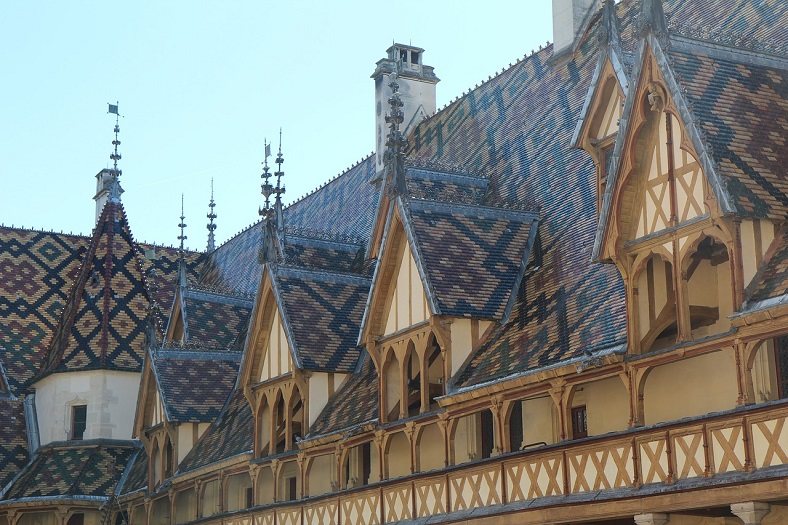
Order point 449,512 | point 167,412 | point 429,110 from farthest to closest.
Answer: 1. point 429,110
2. point 167,412
3. point 449,512

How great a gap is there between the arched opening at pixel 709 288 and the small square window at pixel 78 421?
21.5 meters

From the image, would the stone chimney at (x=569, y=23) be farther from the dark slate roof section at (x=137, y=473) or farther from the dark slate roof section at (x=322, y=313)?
the dark slate roof section at (x=137, y=473)

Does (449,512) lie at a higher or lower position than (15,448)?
lower

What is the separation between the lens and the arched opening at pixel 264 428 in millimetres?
26391

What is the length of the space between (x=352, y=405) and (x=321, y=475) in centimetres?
232

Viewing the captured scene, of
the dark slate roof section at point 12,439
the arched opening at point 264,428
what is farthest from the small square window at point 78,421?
the arched opening at point 264,428

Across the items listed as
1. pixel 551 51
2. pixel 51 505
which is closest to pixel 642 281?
pixel 551 51

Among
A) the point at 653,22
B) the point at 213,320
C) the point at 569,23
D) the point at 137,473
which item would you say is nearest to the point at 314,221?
the point at 213,320

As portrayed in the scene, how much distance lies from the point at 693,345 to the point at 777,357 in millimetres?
1012

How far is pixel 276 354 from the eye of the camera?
26.4 m

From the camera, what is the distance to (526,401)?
20469 mm

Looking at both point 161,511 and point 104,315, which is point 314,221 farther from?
point 161,511

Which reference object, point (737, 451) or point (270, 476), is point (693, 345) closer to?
point (737, 451)

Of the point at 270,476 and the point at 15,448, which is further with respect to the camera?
the point at 15,448
